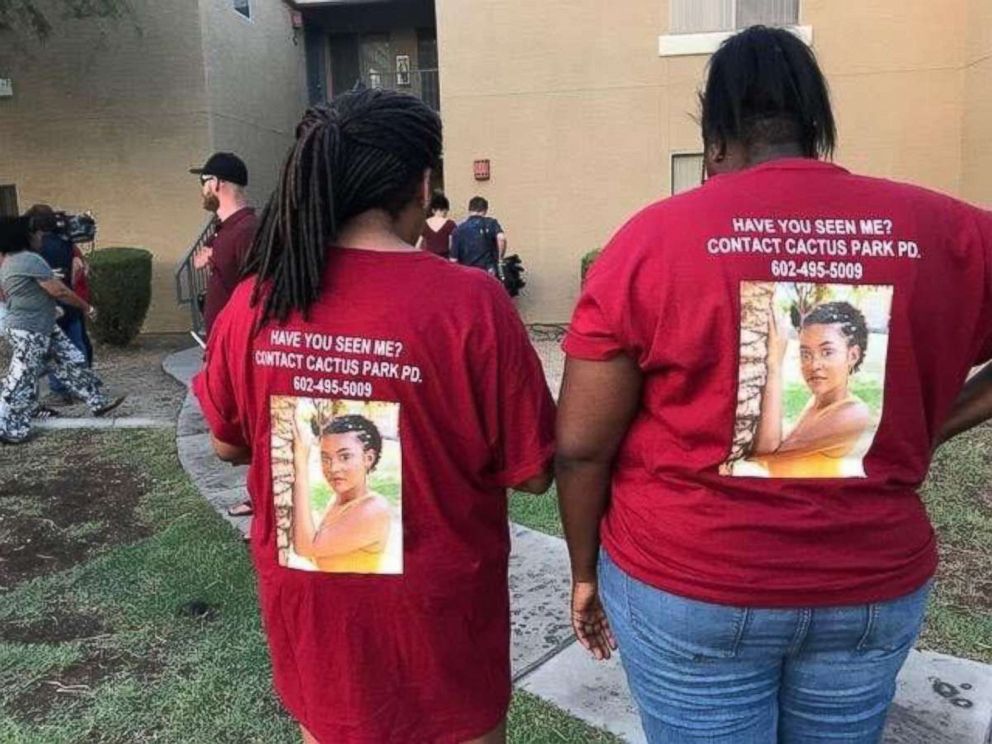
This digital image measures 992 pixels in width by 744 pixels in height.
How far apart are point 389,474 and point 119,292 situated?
1072 centimetres

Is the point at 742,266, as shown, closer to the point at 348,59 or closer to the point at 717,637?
the point at 717,637

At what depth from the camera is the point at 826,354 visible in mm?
1470

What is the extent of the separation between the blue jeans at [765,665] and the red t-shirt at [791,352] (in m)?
0.04

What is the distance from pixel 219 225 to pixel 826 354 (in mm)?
3443

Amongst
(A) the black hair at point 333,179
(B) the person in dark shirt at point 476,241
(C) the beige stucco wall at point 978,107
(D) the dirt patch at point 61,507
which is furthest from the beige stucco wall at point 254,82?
(A) the black hair at point 333,179

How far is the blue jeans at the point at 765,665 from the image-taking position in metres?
1.50

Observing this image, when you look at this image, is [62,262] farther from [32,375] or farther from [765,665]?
[765,665]

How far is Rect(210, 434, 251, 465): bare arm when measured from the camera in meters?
1.88

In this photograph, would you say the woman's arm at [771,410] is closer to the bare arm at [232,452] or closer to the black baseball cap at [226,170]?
the bare arm at [232,452]

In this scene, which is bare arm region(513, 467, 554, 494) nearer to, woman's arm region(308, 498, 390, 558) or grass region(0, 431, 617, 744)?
woman's arm region(308, 498, 390, 558)

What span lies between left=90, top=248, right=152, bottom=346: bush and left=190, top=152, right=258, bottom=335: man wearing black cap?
7.78m

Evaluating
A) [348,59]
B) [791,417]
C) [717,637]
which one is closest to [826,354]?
[791,417]

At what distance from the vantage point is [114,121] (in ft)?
41.3

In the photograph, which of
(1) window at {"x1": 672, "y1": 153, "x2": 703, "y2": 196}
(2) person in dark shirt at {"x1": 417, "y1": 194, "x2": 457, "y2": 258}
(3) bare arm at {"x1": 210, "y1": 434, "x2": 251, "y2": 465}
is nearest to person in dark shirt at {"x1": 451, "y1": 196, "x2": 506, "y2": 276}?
(2) person in dark shirt at {"x1": 417, "y1": 194, "x2": 457, "y2": 258}
